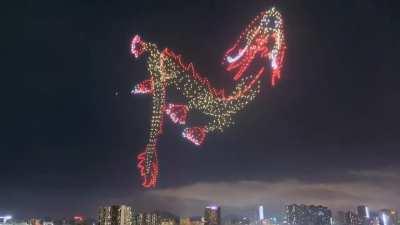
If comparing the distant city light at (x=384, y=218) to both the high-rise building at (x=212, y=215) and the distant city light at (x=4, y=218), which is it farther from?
the distant city light at (x=4, y=218)

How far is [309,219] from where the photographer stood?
18900 centimetres

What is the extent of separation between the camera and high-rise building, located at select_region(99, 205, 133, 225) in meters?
138

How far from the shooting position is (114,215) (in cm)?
13975

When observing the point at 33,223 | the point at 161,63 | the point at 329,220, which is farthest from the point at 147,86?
the point at 329,220

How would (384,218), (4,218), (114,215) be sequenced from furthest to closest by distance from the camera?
(384,218) < (114,215) < (4,218)

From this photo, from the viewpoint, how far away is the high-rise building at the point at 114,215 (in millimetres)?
138375

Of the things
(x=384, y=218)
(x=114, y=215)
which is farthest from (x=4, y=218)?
(x=384, y=218)

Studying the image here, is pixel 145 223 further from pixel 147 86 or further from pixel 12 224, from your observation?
pixel 147 86

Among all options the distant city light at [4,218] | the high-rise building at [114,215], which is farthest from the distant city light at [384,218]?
the distant city light at [4,218]

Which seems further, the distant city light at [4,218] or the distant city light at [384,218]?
the distant city light at [384,218]

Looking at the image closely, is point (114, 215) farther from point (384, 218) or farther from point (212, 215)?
point (384, 218)

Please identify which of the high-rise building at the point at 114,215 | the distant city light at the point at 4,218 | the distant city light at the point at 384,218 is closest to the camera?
the distant city light at the point at 4,218

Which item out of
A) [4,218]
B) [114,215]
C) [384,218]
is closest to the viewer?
[4,218]

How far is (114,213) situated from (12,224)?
2671 inches
